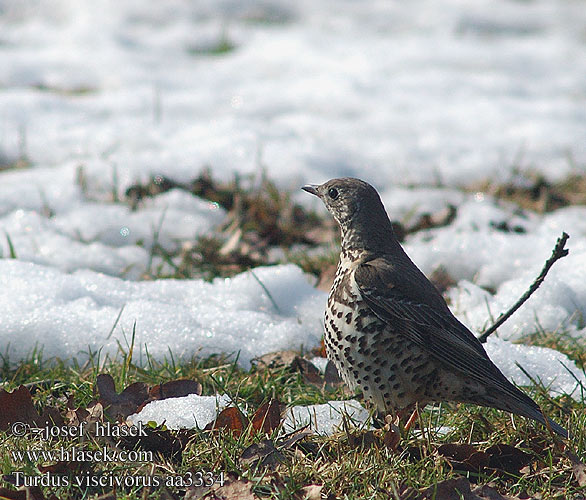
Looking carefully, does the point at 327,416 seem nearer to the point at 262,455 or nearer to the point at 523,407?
the point at 262,455

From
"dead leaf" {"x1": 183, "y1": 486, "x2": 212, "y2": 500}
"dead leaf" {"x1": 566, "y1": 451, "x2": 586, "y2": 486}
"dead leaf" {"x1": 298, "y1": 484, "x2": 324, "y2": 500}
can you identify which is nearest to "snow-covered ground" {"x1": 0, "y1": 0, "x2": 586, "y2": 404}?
"dead leaf" {"x1": 566, "y1": 451, "x2": 586, "y2": 486}

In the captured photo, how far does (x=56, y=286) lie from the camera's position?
485cm

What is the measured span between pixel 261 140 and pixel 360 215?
375 cm

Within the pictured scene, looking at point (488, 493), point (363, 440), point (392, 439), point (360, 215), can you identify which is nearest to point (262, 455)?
point (363, 440)

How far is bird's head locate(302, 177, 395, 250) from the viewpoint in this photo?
14.1 feet

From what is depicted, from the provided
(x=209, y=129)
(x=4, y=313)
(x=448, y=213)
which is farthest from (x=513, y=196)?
(x=4, y=313)

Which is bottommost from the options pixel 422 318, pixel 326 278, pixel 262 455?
pixel 326 278

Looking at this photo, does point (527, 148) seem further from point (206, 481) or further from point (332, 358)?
point (206, 481)

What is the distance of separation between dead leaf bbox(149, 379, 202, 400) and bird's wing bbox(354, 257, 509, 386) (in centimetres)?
93

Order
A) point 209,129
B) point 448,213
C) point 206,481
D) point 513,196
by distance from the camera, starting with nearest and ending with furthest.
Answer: point 206,481 → point 448,213 → point 513,196 → point 209,129

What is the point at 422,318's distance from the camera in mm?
3932

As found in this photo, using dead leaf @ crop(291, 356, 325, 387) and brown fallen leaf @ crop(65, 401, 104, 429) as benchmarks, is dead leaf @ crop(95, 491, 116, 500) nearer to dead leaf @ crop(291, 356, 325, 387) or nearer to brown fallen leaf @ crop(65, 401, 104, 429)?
brown fallen leaf @ crop(65, 401, 104, 429)

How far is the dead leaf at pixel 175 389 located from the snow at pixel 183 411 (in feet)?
0.32

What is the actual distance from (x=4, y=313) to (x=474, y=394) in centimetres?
249
